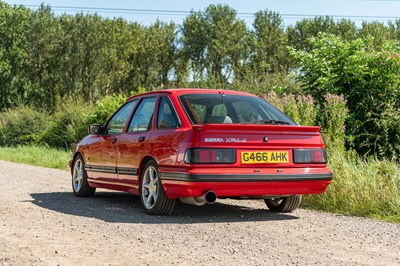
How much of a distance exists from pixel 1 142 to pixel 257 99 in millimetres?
29950

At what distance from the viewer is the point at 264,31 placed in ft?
198

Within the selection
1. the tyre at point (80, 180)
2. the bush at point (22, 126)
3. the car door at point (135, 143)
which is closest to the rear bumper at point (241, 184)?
the car door at point (135, 143)

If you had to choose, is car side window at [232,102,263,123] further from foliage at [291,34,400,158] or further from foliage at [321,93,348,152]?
foliage at [291,34,400,158]

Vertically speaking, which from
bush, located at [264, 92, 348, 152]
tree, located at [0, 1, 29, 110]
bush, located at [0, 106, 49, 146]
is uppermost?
tree, located at [0, 1, 29, 110]

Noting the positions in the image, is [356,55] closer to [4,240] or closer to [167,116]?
[167,116]

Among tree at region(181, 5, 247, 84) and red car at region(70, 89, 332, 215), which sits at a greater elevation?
tree at region(181, 5, 247, 84)

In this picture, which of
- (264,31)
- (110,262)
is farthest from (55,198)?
(264,31)

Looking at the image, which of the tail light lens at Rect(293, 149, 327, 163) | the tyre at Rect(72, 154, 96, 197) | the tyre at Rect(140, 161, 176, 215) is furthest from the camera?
the tyre at Rect(72, 154, 96, 197)

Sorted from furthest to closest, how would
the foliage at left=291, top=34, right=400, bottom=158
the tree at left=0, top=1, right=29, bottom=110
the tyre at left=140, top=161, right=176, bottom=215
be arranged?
1. the tree at left=0, top=1, right=29, bottom=110
2. the foliage at left=291, top=34, right=400, bottom=158
3. the tyre at left=140, top=161, right=176, bottom=215

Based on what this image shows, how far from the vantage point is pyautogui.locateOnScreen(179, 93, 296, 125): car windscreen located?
27.7ft

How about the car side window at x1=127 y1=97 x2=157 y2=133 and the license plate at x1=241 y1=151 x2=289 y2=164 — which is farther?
the car side window at x1=127 y1=97 x2=157 y2=133

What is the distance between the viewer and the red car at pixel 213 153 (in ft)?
25.8

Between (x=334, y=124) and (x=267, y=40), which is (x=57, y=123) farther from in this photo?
(x=267, y=40)

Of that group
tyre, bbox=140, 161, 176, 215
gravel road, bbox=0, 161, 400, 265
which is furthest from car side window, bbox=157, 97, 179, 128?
gravel road, bbox=0, 161, 400, 265
